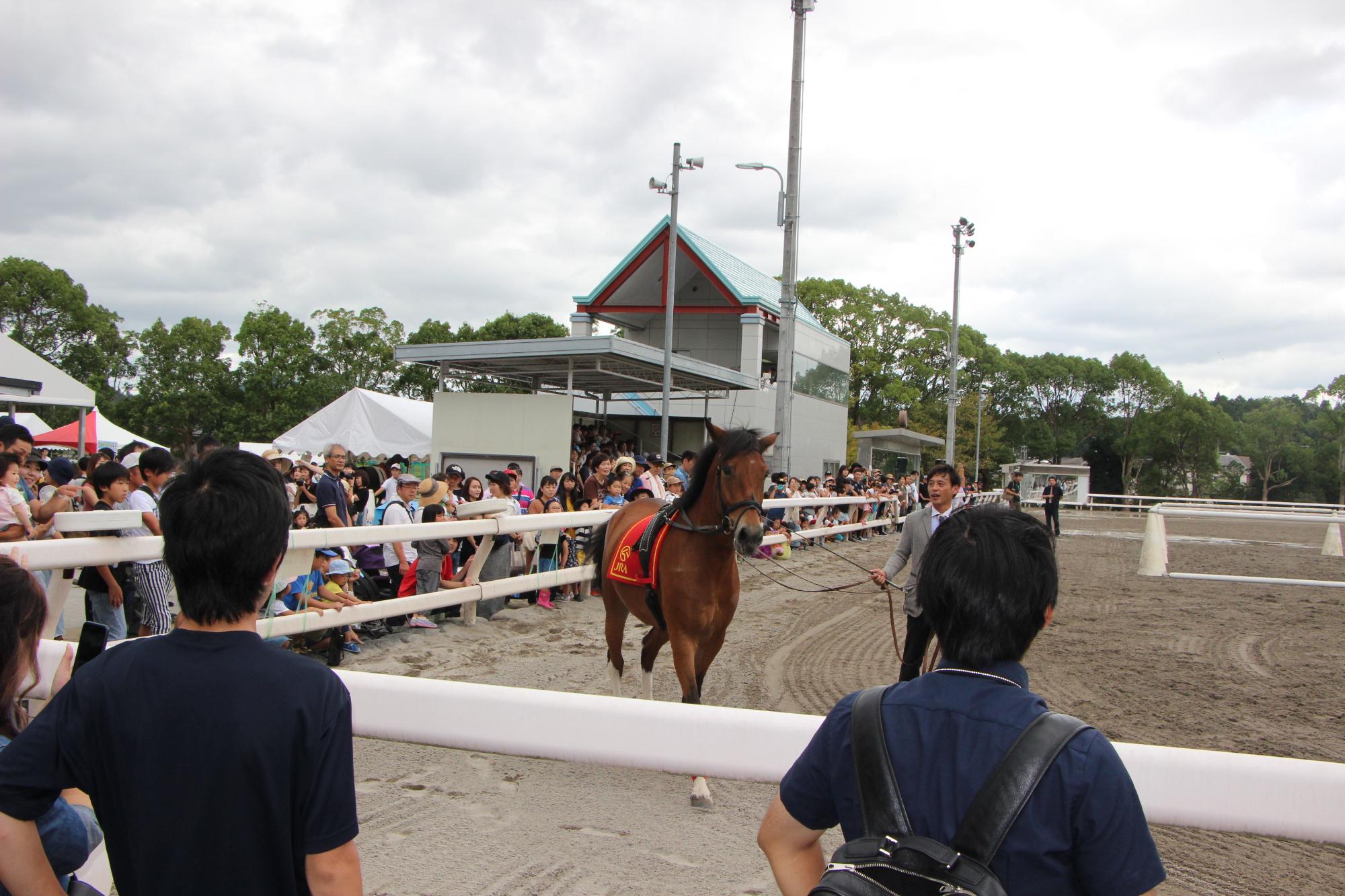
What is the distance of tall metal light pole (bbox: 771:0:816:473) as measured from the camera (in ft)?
51.9

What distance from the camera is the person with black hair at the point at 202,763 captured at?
1371 mm

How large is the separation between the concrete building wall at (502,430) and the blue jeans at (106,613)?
37.8ft

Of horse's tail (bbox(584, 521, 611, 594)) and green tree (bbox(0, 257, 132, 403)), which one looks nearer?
horse's tail (bbox(584, 521, 611, 594))

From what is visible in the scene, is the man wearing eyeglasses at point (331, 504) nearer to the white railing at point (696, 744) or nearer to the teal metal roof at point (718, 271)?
the white railing at point (696, 744)

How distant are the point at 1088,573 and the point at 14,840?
49.9 feet

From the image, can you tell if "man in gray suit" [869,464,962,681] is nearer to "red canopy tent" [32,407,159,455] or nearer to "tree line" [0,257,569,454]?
"red canopy tent" [32,407,159,455]

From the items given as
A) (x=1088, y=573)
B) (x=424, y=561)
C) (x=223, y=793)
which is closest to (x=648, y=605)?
(x=424, y=561)

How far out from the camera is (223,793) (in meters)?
1.38

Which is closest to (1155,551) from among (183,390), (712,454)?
(712,454)

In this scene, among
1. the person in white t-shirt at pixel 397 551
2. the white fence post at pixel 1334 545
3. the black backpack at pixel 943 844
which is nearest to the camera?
the black backpack at pixel 943 844

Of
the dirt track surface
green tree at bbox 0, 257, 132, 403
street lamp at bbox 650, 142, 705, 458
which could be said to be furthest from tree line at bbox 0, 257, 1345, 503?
the dirt track surface

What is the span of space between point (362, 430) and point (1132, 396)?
71.1 meters

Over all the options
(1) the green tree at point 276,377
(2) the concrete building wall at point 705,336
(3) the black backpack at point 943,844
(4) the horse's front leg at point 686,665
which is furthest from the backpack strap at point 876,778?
(1) the green tree at point 276,377

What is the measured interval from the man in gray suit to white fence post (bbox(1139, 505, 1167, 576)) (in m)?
9.39
